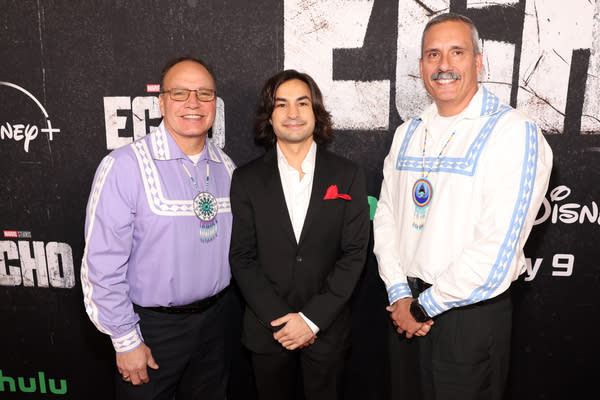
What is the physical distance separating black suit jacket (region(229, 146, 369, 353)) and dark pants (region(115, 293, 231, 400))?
0.54 feet

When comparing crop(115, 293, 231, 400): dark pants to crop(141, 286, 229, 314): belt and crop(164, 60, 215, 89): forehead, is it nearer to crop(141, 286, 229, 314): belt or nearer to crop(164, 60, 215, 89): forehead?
crop(141, 286, 229, 314): belt

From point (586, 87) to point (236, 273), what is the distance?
2189mm

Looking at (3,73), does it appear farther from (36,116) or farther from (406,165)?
(406,165)

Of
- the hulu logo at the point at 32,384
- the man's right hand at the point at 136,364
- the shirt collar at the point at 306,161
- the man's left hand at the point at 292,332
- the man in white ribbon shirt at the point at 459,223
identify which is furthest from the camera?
the hulu logo at the point at 32,384

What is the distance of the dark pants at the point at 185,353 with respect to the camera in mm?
1761

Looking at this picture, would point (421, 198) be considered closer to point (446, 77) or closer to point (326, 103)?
point (446, 77)

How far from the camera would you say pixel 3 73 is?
96.4 inches

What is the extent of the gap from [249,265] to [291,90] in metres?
0.86

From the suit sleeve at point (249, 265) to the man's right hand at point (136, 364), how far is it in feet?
1.59

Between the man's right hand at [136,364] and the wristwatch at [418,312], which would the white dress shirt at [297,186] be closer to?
the wristwatch at [418,312]

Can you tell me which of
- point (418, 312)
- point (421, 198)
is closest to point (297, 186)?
point (421, 198)

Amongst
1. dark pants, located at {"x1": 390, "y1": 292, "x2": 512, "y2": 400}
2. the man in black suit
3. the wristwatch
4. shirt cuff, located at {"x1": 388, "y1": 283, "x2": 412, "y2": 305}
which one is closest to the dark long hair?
the man in black suit

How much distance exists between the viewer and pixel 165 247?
5.59ft

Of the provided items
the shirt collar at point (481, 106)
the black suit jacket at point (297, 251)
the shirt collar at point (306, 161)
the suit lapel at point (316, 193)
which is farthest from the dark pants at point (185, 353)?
the shirt collar at point (481, 106)
